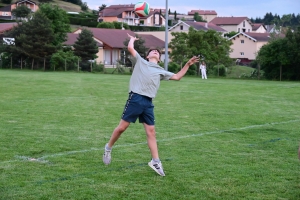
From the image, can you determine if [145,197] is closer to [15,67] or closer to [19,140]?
[19,140]

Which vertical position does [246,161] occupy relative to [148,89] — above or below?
below

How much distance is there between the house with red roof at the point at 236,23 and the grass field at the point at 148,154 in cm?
11585

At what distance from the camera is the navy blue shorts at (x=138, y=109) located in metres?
7.51

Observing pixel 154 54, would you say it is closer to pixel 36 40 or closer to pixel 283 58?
pixel 283 58

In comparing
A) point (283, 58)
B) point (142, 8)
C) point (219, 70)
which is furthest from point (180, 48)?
point (142, 8)

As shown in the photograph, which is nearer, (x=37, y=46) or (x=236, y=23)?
(x=37, y=46)

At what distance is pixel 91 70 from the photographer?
1908 inches

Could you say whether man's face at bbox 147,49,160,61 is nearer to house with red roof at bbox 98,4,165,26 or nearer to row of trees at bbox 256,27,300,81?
row of trees at bbox 256,27,300,81

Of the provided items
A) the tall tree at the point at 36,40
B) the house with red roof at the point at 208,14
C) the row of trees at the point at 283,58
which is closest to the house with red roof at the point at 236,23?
the house with red roof at the point at 208,14

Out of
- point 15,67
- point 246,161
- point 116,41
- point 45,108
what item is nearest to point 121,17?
point 116,41

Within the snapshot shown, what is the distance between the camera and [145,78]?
7516 millimetres

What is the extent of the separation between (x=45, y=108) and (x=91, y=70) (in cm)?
3291

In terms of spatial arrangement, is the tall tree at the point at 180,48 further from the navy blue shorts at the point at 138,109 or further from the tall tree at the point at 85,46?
the navy blue shorts at the point at 138,109

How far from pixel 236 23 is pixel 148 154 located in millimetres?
124240
